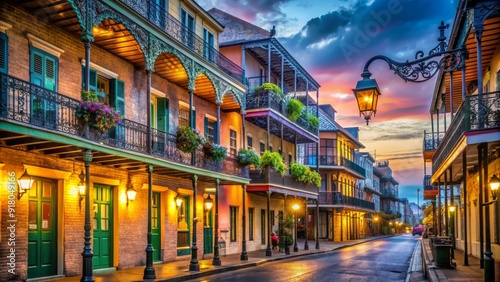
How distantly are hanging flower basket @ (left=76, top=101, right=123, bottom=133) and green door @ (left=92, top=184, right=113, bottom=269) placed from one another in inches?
140

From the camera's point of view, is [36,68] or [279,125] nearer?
[36,68]

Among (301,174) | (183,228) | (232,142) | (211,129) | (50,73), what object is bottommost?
(183,228)

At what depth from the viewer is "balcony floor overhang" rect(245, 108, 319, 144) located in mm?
25531

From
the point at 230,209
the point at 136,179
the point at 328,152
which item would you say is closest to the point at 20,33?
the point at 136,179

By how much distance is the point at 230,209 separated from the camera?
25.3 metres

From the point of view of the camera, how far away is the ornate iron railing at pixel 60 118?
420 inches

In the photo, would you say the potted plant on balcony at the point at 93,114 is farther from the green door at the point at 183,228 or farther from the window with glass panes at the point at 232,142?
the window with glass panes at the point at 232,142

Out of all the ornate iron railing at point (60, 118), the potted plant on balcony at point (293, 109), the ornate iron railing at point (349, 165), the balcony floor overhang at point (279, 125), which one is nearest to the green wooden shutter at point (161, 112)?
the ornate iron railing at point (60, 118)

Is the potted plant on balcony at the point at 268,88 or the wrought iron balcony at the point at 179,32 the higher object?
the wrought iron balcony at the point at 179,32

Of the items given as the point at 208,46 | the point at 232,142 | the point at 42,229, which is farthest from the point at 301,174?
the point at 42,229

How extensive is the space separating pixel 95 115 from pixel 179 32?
25.2ft

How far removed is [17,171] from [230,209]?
1363cm

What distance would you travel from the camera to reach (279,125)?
2877 centimetres

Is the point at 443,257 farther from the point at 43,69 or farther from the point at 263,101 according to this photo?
the point at 263,101
